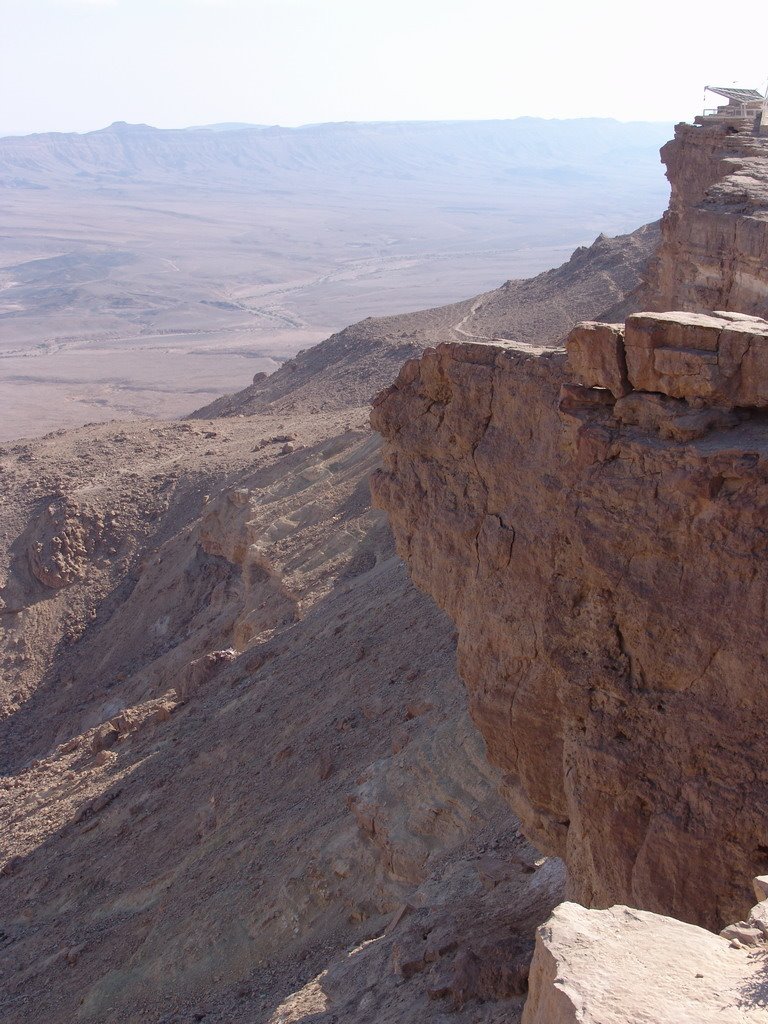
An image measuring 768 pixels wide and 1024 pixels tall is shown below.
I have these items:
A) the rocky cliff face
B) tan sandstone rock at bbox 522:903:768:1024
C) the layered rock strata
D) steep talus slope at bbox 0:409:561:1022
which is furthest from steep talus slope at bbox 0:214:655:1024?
the rocky cliff face

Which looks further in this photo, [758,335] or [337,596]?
[337,596]

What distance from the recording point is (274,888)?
12.5m

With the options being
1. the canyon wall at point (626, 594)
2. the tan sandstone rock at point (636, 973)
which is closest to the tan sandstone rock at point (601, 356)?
the canyon wall at point (626, 594)

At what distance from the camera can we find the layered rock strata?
6.86 metres

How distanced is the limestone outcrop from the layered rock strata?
134 cm

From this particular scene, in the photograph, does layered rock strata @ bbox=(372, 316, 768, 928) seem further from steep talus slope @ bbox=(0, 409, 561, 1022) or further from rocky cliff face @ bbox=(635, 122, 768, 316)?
rocky cliff face @ bbox=(635, 122, 768, 316)

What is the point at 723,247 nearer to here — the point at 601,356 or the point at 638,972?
the point at 601,356

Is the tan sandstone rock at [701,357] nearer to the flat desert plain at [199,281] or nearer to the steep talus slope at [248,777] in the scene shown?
the steep talus slope at [248,777]

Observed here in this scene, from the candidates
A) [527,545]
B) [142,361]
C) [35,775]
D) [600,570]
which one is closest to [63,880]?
[35,775]

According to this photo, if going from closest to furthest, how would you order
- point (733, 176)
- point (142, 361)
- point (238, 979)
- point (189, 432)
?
point (238, 979), point (733, 176), point (189, 432), point (142, 361)

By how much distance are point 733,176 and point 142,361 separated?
246ft

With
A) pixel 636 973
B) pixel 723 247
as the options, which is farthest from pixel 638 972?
pixel 723 247

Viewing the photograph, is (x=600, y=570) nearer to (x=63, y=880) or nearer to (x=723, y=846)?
(x=723, y=846)

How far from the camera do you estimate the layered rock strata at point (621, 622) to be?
22.5 ft
